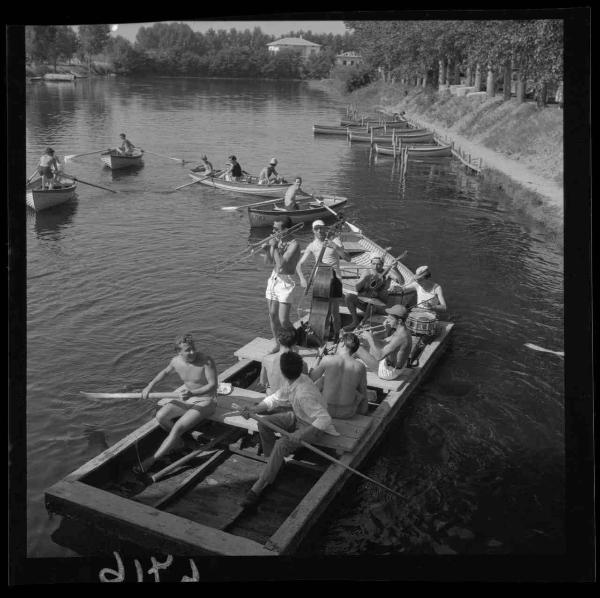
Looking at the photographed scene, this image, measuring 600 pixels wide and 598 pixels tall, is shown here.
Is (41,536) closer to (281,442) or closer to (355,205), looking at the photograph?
(281,442)

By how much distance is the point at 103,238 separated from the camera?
21250mm

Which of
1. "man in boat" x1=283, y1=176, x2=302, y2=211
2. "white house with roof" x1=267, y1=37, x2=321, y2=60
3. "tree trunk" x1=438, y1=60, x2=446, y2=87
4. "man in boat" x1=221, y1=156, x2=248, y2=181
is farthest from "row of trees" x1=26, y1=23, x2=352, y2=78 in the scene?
"tree trunk" x1=438, y1=60, x2=446, y2=87

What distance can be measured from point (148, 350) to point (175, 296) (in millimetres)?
3109

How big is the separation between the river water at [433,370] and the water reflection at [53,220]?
8cm

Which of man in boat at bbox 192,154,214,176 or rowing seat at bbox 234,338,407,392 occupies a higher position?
man in boat at bbox 192,154,214,176

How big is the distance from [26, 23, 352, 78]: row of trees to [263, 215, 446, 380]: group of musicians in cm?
334

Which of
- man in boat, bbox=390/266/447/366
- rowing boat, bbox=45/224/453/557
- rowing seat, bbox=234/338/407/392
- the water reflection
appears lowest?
rowing boat, bbox=45/224/453/557

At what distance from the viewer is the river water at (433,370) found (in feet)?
29.0

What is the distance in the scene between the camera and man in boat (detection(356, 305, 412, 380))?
34.6ft

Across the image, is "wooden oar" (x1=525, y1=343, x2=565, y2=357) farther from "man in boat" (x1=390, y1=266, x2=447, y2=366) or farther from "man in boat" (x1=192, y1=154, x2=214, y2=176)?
"man in boat" (x1=192, y1=154, x2=214, y2=176)

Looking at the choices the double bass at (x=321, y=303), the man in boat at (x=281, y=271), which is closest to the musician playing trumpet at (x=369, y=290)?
the double bass at (x=321, y=303)

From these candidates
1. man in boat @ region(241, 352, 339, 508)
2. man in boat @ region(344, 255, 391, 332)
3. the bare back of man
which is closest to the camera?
man in boat @ region(241, 352, 339, 508)

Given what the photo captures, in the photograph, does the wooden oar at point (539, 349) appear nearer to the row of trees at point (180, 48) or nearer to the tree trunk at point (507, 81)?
the row of trees at point (180, 48)
